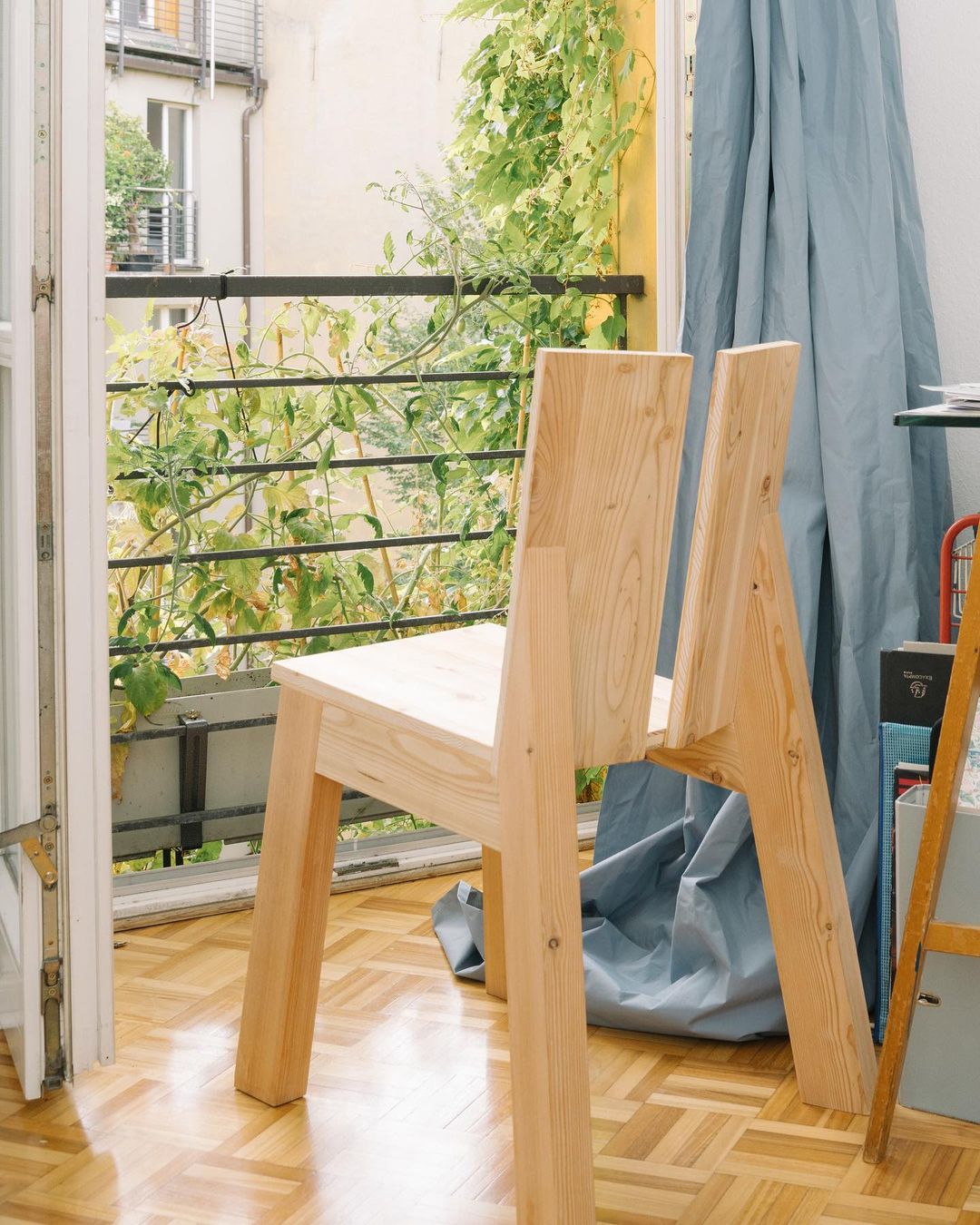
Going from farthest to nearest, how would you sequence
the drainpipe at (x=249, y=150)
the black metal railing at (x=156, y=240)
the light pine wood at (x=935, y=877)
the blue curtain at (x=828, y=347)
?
1. the drainpipe at (x=249, y=150)
2. the black metal railing at (x=156, y=240)
3. the blue curtain at (x=828, y=347)
4. the light pine wood at (x=935, y=877)

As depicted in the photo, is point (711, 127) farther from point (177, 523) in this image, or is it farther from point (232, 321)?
point (177, 523)

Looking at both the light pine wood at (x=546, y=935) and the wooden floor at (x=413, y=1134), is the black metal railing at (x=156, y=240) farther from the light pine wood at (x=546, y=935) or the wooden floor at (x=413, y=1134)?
the light pine wood at (x=546, y=935)

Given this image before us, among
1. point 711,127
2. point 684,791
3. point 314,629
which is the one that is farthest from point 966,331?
point 314,629

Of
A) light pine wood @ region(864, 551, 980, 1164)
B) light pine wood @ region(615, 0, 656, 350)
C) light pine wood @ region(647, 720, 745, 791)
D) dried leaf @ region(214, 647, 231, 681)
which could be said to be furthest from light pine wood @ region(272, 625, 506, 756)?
light pine wood @ region(615, 0, 656, 350)

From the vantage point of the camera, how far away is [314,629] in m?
2.45

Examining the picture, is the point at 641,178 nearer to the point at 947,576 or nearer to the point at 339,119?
the point at 947,576

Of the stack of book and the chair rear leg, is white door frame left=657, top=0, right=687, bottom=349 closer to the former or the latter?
the stack of book

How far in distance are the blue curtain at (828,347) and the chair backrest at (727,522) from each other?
485mm

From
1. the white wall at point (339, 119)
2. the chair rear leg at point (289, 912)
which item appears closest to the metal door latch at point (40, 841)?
the chair rear leg at point (289, 912)

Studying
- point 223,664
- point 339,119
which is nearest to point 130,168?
point 339,119

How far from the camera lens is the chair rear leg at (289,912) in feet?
5.13

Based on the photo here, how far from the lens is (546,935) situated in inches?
48.3

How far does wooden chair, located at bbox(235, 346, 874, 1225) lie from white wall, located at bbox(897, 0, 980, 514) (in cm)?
71

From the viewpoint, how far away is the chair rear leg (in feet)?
5.13
